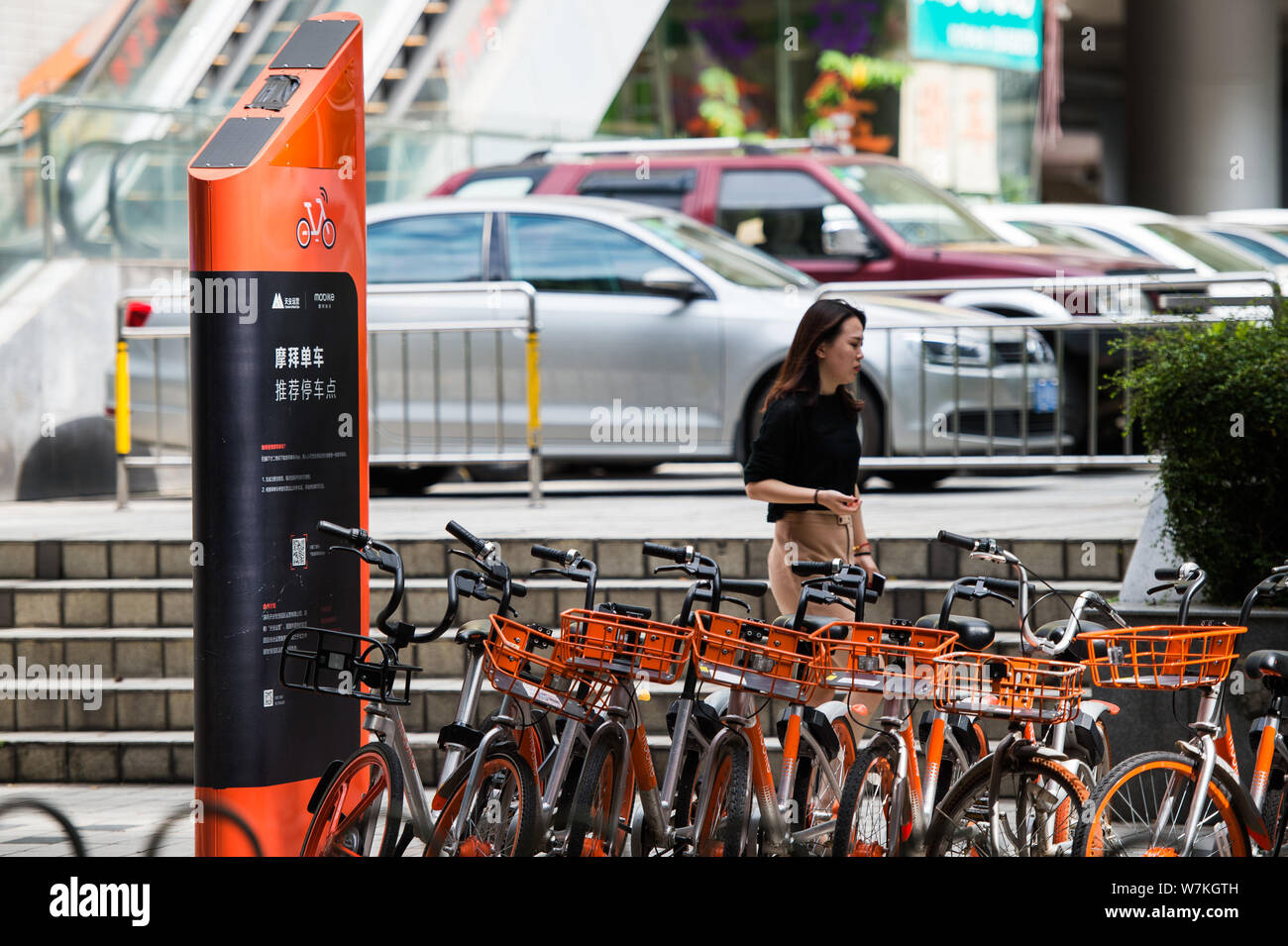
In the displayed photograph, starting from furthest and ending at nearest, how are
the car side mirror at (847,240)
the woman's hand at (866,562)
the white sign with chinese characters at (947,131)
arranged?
the white sign with chinese characters at (947,131)
the car side mirror at (847,240)
the woman's hand at (866,562)

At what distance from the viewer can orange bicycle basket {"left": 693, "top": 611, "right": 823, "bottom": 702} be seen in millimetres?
4723

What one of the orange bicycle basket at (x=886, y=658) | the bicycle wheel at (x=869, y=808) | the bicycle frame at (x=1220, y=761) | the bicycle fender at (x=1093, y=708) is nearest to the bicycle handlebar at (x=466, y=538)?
the orange bicycle basket at (x=886, y=658)

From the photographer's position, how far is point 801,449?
5848 millimetres

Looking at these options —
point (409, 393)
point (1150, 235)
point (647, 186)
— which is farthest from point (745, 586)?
point (1150, 235)

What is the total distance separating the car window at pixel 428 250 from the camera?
10.7 m

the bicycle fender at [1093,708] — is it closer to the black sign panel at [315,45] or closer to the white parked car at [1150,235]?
the black sign panel at [315,45]

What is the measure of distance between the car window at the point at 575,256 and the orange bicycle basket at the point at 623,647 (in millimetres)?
5581

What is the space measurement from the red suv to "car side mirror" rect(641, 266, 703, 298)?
1.81 metres

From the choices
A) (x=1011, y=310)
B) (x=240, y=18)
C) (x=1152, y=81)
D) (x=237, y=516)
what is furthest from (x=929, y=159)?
(x=237, y=516)

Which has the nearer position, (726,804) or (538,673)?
(538,673)

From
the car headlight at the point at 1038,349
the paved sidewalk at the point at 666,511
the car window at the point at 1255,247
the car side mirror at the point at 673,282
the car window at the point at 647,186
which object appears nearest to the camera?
the paved sidewalk at the point at 666,511

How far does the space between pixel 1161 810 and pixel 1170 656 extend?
1.36 feet

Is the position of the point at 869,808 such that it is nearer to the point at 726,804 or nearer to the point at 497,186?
the point at 726,804
